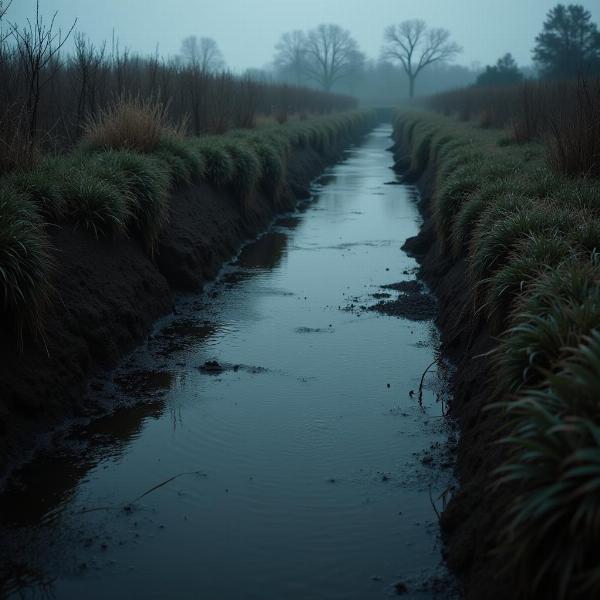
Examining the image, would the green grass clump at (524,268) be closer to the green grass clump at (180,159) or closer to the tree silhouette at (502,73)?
the green grass clump at (180,159)

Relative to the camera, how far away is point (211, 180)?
11.4m

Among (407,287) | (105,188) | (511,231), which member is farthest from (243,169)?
(511,231)

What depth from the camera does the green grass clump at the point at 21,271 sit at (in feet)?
16.4

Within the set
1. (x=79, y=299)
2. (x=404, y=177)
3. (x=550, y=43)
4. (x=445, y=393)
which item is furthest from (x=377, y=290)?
(x=550, y=43)

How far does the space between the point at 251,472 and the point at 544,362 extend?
1963 mm

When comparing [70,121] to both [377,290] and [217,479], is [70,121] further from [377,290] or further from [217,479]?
[217,479]

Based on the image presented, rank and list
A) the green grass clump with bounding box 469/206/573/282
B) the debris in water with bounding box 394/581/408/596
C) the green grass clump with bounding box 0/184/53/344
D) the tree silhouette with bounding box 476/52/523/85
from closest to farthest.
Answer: the debris in water with bounding box 394/581/408/596 < the green grass clump with bounding box 0/184/53/344 < the green grass clump with bounding box 469/206/573/282 < the tree silhouette with bounding box 476/52/523/85

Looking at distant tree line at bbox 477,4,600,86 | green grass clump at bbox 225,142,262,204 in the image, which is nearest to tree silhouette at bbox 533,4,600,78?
distant tree line at bbox 477,4,600,86

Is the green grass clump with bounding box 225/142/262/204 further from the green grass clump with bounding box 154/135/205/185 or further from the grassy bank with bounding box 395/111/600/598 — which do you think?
the grassy bank with bounding box 395/111/600/598

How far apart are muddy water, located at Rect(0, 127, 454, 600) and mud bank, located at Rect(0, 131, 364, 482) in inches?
7.8

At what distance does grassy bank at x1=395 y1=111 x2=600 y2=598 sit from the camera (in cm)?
253

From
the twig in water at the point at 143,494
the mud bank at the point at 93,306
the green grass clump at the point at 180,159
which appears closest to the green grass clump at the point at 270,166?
the mud bank at the point at 93,306

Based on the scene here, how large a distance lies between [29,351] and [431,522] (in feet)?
9.83

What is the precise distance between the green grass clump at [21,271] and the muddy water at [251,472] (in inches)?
34.2
